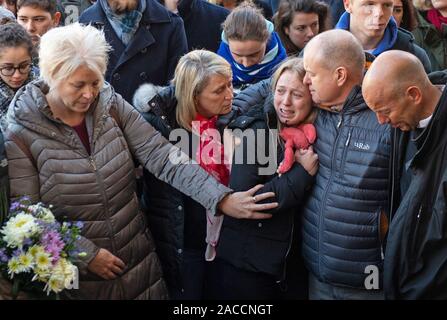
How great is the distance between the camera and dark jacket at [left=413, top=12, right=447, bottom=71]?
560 centimetres

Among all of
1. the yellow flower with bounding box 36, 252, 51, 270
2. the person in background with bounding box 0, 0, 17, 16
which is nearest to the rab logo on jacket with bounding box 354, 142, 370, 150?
the yellow flower with bounding box 36, 252, 51, 270

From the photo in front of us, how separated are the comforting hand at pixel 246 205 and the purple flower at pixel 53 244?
795mm

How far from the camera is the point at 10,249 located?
3395 millimetres

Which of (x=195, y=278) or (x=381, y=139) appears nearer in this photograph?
(x=381, y=139)

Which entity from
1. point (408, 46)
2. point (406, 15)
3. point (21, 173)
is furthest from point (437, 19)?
point (21, 173)

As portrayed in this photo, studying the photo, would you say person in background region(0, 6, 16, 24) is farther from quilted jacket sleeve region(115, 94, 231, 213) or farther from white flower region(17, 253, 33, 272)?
white flower region(17, 253, 33, 272)

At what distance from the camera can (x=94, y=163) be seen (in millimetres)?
3672

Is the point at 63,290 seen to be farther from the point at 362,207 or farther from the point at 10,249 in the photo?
the point at 362,207

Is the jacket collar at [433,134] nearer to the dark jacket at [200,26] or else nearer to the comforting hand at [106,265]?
the comforting hand at [106,265]

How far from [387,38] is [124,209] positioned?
72.4 inches

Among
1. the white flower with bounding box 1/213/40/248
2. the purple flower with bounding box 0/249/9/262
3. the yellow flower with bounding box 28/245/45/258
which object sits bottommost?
the purple flower with bounding box 0/249/9/262

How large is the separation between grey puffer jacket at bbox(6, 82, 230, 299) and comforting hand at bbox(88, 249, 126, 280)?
4cm
